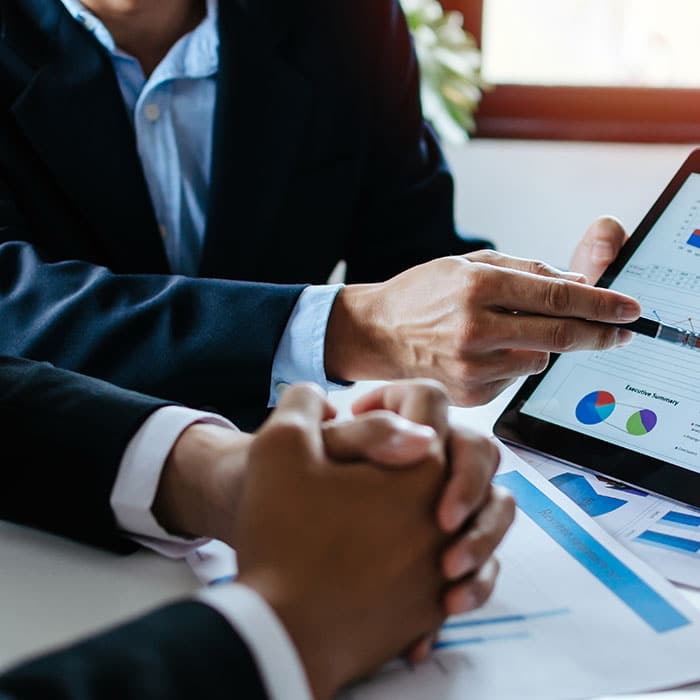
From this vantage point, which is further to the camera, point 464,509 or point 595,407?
point 595,407

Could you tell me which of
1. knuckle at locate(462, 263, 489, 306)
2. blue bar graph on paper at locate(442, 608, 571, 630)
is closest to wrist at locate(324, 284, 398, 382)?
knuckle at locate(462, 263, 489, 306)

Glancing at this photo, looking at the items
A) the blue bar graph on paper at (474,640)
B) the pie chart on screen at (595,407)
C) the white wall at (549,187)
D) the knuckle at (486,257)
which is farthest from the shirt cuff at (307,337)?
the white wall at (549,187)

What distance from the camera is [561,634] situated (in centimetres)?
52

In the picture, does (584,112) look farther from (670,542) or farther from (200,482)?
(200,482)

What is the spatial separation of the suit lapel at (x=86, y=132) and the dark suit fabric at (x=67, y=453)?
518mm

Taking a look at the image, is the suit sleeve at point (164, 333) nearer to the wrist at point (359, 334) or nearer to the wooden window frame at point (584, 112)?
the wrist at point (359, 334)

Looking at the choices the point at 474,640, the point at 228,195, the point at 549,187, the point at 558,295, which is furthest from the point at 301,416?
the point at 549,187

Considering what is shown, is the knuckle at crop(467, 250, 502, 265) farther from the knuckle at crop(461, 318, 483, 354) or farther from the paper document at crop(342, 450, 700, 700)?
the paper document at crop(342, 450, 700, 700)

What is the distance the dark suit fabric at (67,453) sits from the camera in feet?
1.98

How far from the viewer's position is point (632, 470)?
713mm

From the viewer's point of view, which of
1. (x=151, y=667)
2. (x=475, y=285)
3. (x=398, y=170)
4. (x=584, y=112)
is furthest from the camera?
(x=584, y=112)

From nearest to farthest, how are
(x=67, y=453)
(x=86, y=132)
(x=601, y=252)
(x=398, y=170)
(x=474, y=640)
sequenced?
(x=474, y=640) < (x=67, y=453) < (x=601, y=252) < (x=86, y=132) < (x=398, y=170)

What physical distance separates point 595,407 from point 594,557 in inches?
7.6

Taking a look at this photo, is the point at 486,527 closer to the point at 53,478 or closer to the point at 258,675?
the point at 258,675
